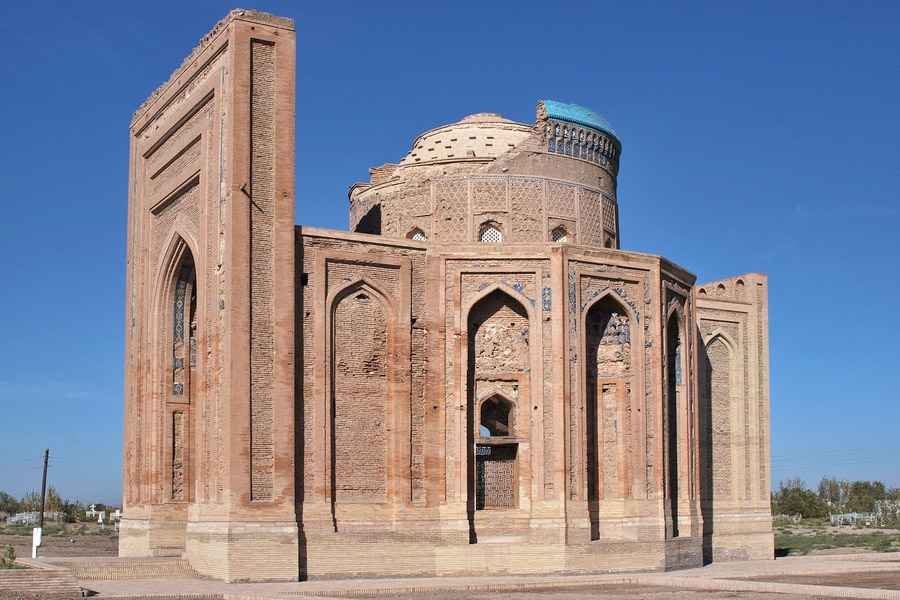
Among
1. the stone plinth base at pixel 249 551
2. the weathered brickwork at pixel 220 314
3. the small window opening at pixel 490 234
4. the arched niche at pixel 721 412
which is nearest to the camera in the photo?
the stone plinth base at pixel 249 551

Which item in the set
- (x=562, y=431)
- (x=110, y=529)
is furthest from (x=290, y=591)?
(x=110, y=529)

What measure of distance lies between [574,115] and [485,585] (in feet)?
36.7

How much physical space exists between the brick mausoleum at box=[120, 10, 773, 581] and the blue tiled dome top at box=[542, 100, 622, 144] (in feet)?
5.55

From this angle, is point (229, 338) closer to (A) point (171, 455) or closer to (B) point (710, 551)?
(A) point (171, 455)

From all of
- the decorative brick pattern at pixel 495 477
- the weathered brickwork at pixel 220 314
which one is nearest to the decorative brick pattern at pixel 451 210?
the decorative brick pattern at pixel 495 477

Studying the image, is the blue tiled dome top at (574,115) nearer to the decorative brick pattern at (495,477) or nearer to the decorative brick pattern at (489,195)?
the decorative brick pattern at (489,195)

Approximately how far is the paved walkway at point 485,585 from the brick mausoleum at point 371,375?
60 centimetres

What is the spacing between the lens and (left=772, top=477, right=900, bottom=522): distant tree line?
55.2m

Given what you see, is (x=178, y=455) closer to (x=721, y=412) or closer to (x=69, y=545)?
(x=69, y=545)

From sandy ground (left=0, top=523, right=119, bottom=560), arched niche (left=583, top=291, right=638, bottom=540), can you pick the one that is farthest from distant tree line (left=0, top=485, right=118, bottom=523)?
arched niche (left=583, top=291, right=638, bottom=540)

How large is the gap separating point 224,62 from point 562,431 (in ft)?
28.8

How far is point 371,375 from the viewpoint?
755 inches

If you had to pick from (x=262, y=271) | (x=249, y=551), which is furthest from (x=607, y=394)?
(x=249, y=551)

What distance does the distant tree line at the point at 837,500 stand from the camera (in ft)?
181
